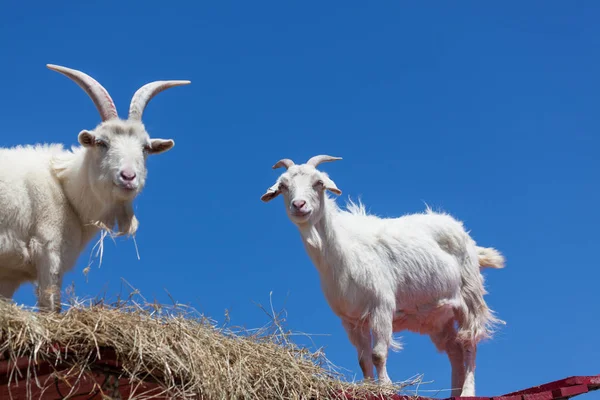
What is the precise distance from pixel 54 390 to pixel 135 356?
0.49 meters

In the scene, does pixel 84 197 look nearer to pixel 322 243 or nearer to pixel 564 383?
pixel 322 243

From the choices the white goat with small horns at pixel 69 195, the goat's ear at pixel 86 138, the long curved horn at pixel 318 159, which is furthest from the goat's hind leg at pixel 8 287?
the long curved horn at pixel 318 159

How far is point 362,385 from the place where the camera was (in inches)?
252

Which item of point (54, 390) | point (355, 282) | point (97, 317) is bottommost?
point (54, 390)

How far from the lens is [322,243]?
9102mm

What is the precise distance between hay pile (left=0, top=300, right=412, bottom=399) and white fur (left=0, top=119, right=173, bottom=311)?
4.98 ft

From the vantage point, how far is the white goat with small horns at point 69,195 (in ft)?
22.1

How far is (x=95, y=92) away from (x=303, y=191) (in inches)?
99.9

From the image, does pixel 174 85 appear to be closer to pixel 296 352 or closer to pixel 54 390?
pixel 296 352

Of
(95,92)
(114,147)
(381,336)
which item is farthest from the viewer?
(381,336)

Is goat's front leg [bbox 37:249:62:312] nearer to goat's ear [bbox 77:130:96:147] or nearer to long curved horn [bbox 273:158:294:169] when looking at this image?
goat's ear [bbox 77:130:96:147]

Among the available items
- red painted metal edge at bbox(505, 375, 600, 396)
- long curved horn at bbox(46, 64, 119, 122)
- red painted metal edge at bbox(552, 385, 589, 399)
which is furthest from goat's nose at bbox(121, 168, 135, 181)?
red painted metal edge at bbox(552, 385, 589, 399)

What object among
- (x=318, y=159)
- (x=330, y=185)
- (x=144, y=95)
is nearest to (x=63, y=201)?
(x=144, y=95)

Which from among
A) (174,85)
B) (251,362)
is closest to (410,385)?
(251,362)
